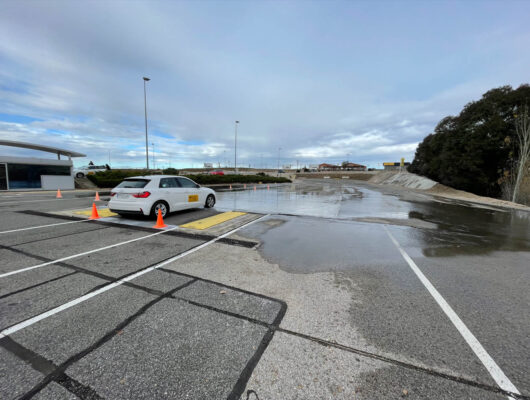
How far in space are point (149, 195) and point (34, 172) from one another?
22022 mm

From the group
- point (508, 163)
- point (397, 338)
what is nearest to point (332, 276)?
point (397, 338)

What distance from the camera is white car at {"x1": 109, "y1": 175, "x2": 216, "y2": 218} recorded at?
7570 millimetres

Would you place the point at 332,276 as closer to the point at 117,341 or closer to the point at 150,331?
the point at 150,331

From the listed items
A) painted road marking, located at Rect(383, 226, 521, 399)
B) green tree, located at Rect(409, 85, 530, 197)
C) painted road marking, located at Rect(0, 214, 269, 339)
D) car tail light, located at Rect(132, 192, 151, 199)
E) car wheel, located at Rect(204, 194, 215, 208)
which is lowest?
painted road marking, located at Rect(383, 226, 521, 399)

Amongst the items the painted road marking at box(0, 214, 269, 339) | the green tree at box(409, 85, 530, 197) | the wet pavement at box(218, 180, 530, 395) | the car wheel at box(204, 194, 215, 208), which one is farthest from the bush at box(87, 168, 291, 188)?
the green tree at box(409, 85, 530, 197)

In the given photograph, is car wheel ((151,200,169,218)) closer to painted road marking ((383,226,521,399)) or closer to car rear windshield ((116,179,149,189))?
car rear windshield ((116,179,149,189))

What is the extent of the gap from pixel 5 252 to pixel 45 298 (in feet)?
9.32

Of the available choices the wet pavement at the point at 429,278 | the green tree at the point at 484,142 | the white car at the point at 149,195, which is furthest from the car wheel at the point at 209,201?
the green tree at the point at 484,142

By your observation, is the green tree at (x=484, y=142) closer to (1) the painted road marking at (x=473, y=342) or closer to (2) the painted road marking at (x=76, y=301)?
(1) the painted road marking at (x=473, y=342)

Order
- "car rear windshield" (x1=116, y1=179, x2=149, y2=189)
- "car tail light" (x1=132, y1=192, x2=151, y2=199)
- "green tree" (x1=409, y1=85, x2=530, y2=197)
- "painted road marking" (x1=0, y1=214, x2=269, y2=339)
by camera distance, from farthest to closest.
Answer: "green tree" (x1=409, y1=85, x2=530, y2=197) → "car rear windshield" (x1=116, y1=179, x2=149, y2=189) → "car tail light" (x1=132, y1=192, x2=151, y2=199) → "painted road marking" (x1=0, y1=214, x2=269, y2=339)

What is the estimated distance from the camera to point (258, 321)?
2773 mm

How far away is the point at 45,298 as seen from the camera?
3.12 meters

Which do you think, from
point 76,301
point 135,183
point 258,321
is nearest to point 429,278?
point 258,321

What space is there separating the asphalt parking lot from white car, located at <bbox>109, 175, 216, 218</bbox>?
2011 mm
